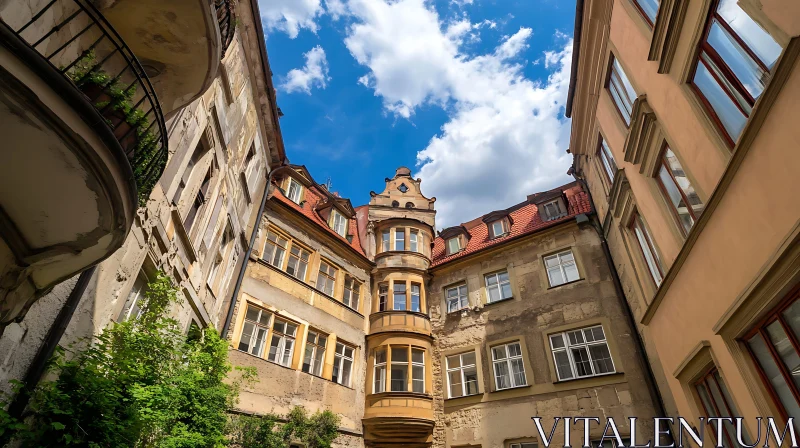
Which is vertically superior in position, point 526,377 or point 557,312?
point 557,312

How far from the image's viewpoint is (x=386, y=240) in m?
18.8

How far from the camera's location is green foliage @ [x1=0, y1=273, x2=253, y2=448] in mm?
4793

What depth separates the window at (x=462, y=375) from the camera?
579 inches

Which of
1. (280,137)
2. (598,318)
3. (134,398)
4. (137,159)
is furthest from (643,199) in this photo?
(280,137)

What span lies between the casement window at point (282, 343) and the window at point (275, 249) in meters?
2.04

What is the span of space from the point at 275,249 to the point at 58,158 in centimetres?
1093

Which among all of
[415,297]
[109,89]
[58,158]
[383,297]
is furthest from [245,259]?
[58,158]

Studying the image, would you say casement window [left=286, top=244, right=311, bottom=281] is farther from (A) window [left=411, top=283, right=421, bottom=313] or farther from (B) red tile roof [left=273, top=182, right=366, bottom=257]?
(A) window [left=411, top=283, right=421, bottom=313]

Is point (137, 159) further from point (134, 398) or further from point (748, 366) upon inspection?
point (748, 366)

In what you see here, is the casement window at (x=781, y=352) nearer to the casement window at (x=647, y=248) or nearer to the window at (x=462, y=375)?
the casement window at (x=647, y=248)

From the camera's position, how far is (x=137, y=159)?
5055 mm

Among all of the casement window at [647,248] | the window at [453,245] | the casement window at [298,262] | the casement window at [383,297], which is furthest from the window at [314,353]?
the casement window at [647,248]

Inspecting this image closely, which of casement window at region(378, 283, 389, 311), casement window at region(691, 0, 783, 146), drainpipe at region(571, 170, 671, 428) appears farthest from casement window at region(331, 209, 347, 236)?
casement window at region(691, 0, 783, 146)

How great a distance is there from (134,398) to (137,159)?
3347 millimetres
